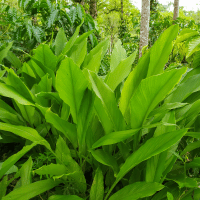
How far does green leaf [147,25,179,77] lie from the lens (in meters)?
0.66

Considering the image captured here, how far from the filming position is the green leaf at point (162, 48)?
66 cm

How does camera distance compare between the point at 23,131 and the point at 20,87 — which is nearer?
the point at 23,131

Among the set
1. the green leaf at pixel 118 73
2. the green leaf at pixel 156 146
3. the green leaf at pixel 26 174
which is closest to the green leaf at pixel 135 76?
the green leaf at pixel 118 73

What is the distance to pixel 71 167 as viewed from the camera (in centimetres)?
70

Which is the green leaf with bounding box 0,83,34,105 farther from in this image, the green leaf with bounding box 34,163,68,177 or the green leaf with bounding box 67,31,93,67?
the green leaf with bounding box 67,31,93,67

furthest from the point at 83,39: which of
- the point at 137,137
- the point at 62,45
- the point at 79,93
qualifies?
the point at 137,137

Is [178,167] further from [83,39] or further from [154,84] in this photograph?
[83,39]

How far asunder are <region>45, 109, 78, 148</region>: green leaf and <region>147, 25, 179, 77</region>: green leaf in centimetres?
36

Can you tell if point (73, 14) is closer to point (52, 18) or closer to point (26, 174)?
point (52, 18)

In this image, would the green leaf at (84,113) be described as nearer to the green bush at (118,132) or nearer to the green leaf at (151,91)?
the green bush at (118,132)

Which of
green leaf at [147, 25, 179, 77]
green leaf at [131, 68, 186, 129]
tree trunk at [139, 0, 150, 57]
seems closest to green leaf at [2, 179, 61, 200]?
green leaf at [131, 68, 186, 129]

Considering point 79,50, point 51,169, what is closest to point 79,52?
point 79,50

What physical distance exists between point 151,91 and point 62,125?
0.34m

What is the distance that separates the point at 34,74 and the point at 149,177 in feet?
2.69
